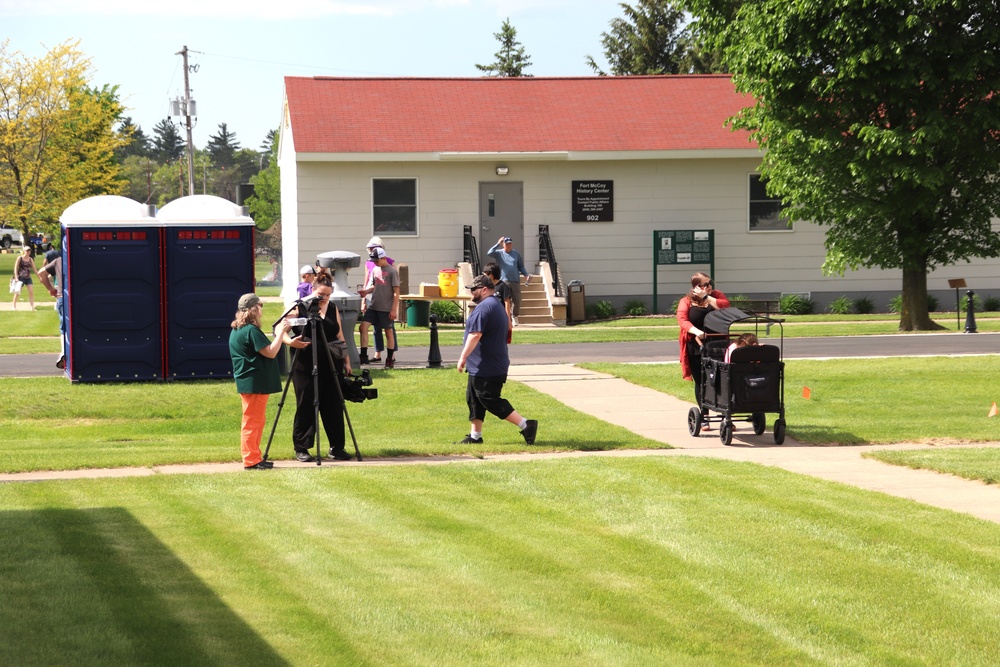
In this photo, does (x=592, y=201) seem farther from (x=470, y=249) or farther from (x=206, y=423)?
(x=206, y=423)

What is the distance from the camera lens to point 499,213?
33.9m

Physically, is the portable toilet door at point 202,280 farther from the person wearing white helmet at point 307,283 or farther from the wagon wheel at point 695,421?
the wagon wheel at point 695,421

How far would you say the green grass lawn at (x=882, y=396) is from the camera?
14.9 metres

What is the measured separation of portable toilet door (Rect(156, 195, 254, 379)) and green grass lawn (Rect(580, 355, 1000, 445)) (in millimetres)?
5961

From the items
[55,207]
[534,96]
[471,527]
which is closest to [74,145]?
[55,207]

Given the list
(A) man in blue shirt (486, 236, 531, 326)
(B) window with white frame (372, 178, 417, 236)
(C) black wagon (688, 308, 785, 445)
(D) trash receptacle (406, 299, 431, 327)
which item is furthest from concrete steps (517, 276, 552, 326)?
(C) black wagon (688, 308, 785, 445)

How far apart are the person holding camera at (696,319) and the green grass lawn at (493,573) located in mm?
3576

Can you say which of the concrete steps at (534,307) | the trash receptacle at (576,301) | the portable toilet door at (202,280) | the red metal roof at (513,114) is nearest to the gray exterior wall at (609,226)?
the red metal roof at (513,114)

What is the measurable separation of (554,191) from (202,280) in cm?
1620

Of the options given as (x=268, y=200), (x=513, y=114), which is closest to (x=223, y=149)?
(x=268, y=200)

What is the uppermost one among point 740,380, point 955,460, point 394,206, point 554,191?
point 554,191

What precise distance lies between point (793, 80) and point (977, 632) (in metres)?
21.2

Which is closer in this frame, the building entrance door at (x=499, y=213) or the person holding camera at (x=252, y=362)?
the person holding camera at (x=252, y=362)

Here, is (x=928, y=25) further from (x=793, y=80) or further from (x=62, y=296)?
(x=62, y=296)
